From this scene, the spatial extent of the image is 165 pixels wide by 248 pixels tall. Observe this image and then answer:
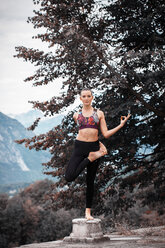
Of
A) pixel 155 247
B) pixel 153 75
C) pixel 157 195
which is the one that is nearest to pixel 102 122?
pixel 155 247

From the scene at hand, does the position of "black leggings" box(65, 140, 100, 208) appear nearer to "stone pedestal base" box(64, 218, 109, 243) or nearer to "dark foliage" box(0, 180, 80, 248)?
"stone pedestal base" box(64, 218, 109, 243)

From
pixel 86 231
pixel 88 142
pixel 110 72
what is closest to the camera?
pixel 88 142

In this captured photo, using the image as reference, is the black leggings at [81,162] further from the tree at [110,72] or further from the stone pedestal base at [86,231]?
the tree at [110,72]

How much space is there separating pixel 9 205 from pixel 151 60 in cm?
3694

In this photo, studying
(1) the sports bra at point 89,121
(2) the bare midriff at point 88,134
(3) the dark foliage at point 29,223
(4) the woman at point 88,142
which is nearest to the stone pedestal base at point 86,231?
(4) the woman at point 88,142

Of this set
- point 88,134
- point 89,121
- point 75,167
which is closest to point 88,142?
point 88,134

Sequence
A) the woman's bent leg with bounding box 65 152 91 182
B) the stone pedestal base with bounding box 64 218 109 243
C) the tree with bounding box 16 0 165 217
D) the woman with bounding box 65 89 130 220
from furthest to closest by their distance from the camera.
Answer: the tree with bounding box 16 0 165 217 → the stone pedestal base with bounding box 64 218 109 243 → the woman with bounding box 65 89 130 220 → the woman's bent leg with bounding box 65 152 91 182

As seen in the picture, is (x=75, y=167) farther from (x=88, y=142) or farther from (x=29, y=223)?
(x=29, y=223)

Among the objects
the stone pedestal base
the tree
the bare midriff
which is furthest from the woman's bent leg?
the tree

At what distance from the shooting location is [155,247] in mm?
4680

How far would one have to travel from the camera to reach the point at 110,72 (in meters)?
8.11

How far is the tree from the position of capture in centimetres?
859

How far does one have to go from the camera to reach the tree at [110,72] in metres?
8.59

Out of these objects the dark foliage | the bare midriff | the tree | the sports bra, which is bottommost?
the dark foliage
